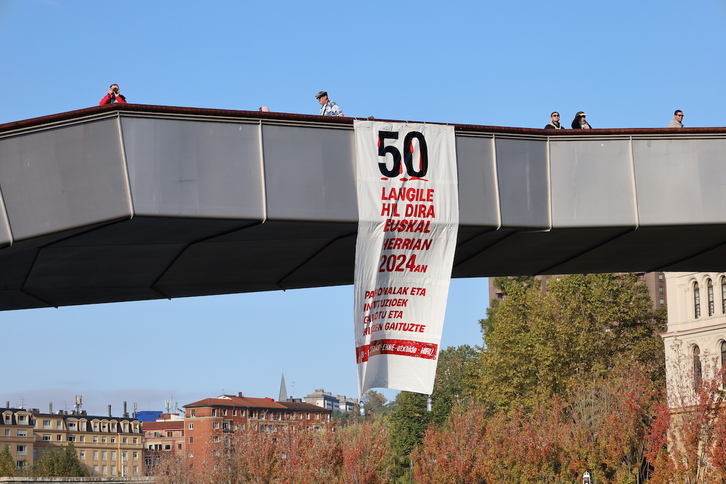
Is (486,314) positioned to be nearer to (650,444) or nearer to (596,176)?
(650,444)

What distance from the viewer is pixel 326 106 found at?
18547 mm

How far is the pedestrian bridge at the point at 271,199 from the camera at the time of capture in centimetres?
1580

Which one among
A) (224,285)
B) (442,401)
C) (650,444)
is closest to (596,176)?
(224,285)

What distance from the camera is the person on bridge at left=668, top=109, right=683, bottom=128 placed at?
19.7m

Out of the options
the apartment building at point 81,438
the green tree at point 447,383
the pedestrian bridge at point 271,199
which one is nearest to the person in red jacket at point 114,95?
the pedestrian bridge at point 271,199

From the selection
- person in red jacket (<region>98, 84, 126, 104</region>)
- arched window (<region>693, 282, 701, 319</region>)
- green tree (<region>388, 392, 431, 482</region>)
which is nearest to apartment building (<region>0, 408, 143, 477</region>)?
green tree (<region>388, 392, 431, 482</region>)

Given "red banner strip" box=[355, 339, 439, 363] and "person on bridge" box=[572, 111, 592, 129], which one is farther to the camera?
"person on bridge" box=[572, 111, 592, 129]

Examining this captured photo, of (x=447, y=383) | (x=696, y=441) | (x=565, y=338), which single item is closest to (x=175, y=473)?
(x=447, y=383)

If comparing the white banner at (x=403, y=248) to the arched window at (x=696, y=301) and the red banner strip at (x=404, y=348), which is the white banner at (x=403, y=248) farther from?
the arched window at (x=696, y=301)

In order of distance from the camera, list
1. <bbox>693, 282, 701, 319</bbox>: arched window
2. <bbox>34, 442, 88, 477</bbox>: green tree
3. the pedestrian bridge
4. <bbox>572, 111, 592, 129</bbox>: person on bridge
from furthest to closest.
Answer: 1. <bbox>34, 442, 88, 477</bbox>: green tree
2. <bbox>693, 282, 701, 319</bbox>: arched window
3. <bbox>572, 111, 592, 129</bbox>: person on bridge
4. the pedestrian bridge

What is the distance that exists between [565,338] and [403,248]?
2205 inches

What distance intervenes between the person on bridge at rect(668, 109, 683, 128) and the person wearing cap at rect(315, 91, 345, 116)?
655cm

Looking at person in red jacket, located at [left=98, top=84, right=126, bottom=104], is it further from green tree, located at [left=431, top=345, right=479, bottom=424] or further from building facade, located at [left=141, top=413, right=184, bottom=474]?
building facade, located at [left=141, top=413, right=184, bottom=474]

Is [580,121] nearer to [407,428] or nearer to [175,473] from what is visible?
[175,473]
